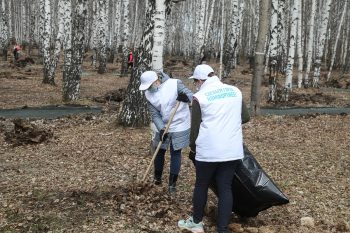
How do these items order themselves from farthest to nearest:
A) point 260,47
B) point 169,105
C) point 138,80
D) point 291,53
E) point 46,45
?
point 46,45, point 291,53, point 260,47, point 138,80, point 169,105

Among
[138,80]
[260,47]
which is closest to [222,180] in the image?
[138,80]

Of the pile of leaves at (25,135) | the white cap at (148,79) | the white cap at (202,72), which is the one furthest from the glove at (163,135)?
the pile of leaves at (25,135)

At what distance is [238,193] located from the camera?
518 cm

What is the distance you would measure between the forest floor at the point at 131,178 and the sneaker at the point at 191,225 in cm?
20

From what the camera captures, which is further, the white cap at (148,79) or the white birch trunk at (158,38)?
the white birch trunk at (158,38)

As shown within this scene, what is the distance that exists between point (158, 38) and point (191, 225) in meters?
4.22

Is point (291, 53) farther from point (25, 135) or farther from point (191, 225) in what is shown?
point (191, 225)

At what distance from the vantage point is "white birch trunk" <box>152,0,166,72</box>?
8.16 metres

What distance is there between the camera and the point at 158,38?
8.44m

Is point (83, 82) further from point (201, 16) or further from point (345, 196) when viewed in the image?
point (345, 196)

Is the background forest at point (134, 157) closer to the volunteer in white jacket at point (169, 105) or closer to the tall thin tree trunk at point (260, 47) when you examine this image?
the tall thin tree trunk at point (260, 47)

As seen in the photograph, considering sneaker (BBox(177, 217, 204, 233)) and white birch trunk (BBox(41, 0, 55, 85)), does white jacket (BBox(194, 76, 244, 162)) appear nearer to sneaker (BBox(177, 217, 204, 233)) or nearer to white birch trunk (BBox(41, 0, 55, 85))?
sneaker (BBox(177, 217, 204, 233))

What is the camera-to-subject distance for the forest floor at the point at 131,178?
18.5 ft

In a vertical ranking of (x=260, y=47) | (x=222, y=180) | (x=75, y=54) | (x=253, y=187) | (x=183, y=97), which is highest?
(x=260, y=47)
